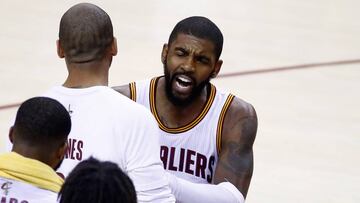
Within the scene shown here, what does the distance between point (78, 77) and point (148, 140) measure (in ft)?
1.32

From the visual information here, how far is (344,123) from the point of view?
812cm

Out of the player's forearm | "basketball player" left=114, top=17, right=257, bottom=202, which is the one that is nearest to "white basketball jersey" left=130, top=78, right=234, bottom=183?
"basketball player" left=114, top=17, right=257, bottom=202

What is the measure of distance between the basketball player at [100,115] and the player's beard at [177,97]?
71cm

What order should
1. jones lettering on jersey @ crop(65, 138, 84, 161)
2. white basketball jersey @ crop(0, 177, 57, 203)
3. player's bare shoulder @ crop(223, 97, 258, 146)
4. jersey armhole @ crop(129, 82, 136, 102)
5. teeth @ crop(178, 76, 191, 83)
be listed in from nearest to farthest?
white basketball jersey @ crop(0, 177, 57, 203) → jones lettering on jersey @ crop(65, 138, 84, 161) → teeth @ crop(178, 76, 191, 83) → player's bare shoulder @ crop(223, 97, 258, 146) → jersey armhole @ crop(129, 82, 136, 102)

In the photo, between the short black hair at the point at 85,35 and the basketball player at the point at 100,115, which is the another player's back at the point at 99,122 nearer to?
the basketball player at the point at 100,115

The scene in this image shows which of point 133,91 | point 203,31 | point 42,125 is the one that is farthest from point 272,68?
point 42,125

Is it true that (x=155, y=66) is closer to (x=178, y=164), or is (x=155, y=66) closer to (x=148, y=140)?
(x=178, y=164)

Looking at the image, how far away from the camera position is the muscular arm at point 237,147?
4.15 meters

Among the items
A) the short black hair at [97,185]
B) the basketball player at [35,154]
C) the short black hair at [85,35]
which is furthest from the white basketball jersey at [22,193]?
the short black hair at [85,35]

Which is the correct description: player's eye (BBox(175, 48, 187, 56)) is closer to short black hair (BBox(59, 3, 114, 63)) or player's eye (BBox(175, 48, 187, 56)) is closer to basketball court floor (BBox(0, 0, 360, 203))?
short black hair (BBox(59, 3, 114, 63))

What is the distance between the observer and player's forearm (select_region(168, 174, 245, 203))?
3.30 meters

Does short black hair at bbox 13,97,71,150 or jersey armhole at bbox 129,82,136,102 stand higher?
short black hair at bbox 13,97,71,150

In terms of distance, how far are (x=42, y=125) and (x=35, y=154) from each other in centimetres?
9

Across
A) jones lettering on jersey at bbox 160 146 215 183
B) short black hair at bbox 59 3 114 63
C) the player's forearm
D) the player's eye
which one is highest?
short black hair at bbox 59 3 114 63
